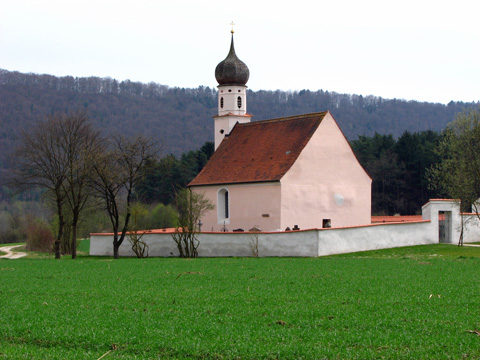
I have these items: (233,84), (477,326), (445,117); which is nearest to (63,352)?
(477,326)

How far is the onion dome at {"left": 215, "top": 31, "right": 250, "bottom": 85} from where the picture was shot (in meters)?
54.5

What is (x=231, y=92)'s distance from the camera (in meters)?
54.8

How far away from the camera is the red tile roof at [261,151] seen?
44.2 metres

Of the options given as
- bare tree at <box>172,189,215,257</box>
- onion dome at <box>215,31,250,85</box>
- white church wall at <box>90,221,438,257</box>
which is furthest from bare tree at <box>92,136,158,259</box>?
onion dome at <box>215,31,250,85</box>

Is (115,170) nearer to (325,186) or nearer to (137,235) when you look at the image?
(137,235)

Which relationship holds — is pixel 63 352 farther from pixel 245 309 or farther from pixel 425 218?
pixel 425 218

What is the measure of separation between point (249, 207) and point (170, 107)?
10381cm

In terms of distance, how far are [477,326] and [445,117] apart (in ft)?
473

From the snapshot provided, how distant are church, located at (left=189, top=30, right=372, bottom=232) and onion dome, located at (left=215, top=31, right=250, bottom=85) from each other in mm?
5596

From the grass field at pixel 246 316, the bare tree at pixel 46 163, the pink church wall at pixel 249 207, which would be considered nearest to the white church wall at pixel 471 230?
the pink church wall at pixel 249 207

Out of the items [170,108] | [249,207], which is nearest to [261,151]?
[249,207]

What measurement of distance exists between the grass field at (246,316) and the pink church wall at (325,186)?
20678 millimetres

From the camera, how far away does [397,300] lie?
49.8ft

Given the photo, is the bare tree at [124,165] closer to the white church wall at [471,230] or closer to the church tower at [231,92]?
the church tower at [231,92]
